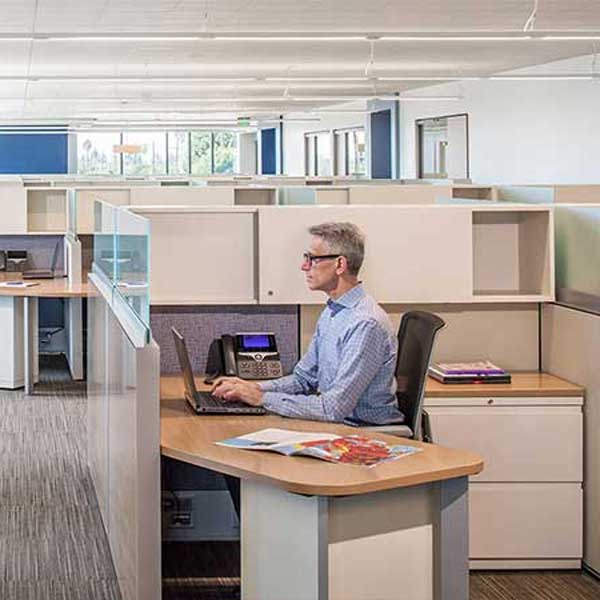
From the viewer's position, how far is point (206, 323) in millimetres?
4387

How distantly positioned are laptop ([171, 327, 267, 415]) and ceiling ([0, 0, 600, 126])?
435cm

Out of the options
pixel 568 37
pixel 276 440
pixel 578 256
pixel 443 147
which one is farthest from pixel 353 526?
pixel 443 147

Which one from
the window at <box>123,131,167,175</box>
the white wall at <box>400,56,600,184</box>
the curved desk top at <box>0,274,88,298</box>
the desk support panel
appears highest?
the window at <box>123,131,167,175</box>

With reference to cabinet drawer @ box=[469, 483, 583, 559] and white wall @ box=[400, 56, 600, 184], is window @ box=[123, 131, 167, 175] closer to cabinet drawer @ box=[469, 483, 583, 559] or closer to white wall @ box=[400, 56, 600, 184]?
white wall @ box=[400, 56, 600, 184]

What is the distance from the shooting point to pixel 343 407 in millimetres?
3521

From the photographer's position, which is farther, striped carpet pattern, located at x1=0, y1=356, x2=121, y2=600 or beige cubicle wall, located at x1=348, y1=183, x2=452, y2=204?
beige cubicle wall, located at x1=348, y1=183, x2=452, y2=204

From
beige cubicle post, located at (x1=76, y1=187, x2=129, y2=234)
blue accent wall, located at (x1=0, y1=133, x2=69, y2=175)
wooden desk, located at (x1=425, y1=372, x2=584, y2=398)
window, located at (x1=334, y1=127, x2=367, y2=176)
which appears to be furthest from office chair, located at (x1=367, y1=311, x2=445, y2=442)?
blue accent wall, located at (x1=0, y1=133, x2=69, y2=175)

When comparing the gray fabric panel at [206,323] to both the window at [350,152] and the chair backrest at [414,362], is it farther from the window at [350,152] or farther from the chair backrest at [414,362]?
the window at [350,152]

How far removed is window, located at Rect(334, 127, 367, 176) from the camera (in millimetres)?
21291

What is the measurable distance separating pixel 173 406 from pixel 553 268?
154cm

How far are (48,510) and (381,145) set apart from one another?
1477cm

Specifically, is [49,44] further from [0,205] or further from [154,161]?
[154,161]

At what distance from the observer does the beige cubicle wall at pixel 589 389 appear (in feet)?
13.0

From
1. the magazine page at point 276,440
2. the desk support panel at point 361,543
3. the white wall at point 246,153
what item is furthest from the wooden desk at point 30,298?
the white wall at point 246,153
